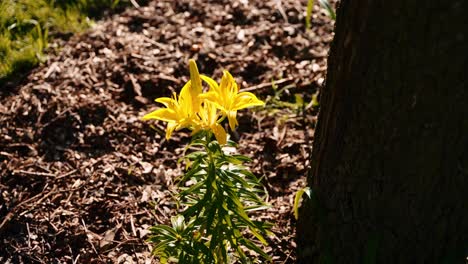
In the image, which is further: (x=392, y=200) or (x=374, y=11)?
(x=392, y=200)

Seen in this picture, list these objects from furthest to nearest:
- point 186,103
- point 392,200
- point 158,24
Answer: point 158,24
point 392,200
point 186,103

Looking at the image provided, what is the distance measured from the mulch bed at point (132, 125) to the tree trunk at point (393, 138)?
59 centimetres

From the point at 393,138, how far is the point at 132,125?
190 cm

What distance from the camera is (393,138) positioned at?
2162 millimetres

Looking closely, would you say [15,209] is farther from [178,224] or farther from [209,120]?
[209,120]

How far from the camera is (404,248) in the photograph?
2.40 m

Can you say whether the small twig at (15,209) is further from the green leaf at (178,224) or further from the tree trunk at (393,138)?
the tree trunk at (393,138)

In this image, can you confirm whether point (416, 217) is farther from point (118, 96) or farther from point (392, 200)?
point (118, 96)

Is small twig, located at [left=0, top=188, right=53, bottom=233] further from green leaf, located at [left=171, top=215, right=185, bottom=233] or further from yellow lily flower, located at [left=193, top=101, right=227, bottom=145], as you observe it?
yellow lily flower, located at [left=193, top=101, right=227, bottom=145]

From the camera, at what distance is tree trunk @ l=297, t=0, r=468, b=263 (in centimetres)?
195

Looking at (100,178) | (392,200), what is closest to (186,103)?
(392,200)

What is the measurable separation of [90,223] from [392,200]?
1.61 metres

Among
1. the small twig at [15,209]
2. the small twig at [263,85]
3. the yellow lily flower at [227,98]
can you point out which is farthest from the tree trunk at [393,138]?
the small twig at [15,209]

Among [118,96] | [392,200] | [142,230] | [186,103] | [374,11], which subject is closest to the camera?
[374,11]
